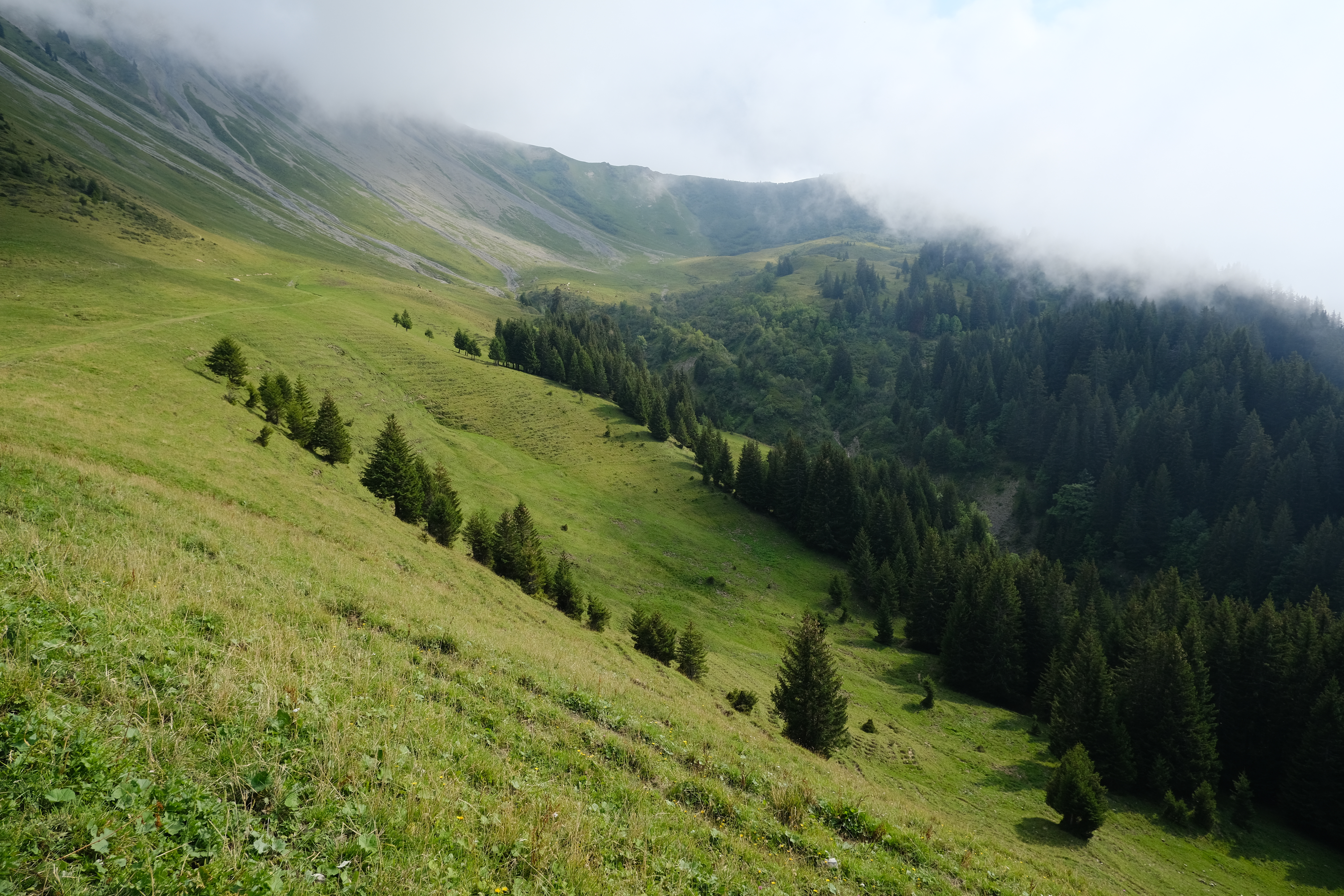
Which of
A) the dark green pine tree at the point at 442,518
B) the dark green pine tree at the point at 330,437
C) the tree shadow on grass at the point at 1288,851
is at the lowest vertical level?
the tree shadow on grass at the point at 1288,851

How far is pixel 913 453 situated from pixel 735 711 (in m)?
132

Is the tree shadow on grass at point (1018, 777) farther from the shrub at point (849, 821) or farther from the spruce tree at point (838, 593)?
the shrub at point (849, 821)

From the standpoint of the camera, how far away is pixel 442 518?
141 ft

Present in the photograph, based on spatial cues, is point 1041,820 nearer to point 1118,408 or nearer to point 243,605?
point 243,605

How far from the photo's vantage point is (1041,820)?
33.6 metres

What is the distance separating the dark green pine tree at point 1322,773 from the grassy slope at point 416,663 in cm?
397

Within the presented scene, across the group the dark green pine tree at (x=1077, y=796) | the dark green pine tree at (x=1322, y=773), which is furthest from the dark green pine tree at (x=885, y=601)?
the dark green pine tree at (x=1077, y=796)

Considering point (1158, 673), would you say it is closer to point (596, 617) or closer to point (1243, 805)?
point (1243, 805)

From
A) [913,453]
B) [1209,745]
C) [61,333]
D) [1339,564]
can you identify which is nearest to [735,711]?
[1209,745]

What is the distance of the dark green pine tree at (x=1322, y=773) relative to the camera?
4253 cm

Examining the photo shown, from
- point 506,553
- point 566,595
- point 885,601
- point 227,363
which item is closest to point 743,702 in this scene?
point 566,595

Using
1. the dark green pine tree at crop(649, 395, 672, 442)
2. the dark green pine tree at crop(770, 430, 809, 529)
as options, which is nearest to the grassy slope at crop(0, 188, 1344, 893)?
the dark green pine tree at crop(770, 430, 809, 529)

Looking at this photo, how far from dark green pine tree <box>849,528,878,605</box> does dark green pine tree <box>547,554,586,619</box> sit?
46736 mm

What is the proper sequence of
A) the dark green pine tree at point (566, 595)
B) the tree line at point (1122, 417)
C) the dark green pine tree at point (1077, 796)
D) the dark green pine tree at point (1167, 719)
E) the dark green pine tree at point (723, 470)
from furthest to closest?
the tree line at point (1122, 417) < the dark green pine tree at point (723, 470) < the dark green pine tree at point (1167, 719) < the dark green pine tree at point (566, 595) < the dark green pine tree at point (1077, 796)
